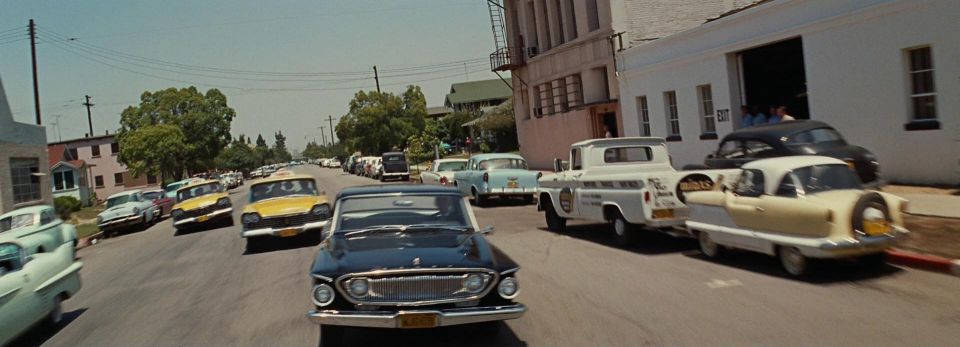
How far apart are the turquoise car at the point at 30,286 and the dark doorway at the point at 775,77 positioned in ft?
55.6

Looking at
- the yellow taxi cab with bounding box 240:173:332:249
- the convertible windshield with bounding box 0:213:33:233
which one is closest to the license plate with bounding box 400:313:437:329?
the yellow taxi cab with bounding box 240:173:332:249

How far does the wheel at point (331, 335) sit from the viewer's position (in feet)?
20.7

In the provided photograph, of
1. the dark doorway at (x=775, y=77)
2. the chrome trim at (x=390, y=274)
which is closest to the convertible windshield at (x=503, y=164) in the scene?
the dark doorway at (x=775, y=77)

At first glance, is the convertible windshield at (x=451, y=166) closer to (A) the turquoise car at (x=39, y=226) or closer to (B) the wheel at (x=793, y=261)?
(A) the turquoise car at (x=39, y=226)

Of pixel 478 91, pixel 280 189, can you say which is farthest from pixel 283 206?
pixel 478 91

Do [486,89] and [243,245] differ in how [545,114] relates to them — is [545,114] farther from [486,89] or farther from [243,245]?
[486,89]

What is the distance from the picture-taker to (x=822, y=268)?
9078 mm

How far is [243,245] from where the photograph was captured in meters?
16.0

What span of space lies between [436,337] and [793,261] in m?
4.59

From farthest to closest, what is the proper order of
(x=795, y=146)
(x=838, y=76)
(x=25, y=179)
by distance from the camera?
(x=25, y=179) < (x=838, y=76) < (x=795, y=146)

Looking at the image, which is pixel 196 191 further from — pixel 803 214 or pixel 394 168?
pixel 394 168

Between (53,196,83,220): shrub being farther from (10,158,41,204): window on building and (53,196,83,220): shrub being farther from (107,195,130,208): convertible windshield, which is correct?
(107,195,130,208): convertible windshield

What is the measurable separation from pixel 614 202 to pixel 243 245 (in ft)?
28.1

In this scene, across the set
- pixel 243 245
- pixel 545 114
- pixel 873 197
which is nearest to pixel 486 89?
pixel 545 114
